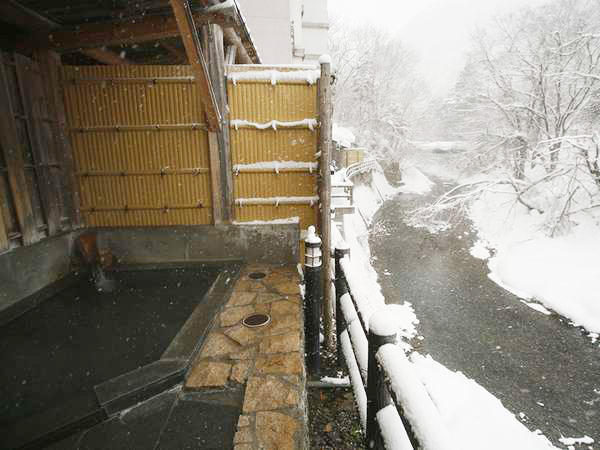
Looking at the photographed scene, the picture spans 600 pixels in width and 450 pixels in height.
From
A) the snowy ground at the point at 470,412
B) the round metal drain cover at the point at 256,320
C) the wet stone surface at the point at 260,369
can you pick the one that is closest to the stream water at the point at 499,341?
the snowy ground at the point at 470,412

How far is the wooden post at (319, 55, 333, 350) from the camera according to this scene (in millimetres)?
4633

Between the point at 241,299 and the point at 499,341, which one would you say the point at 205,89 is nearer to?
the point at 241,299

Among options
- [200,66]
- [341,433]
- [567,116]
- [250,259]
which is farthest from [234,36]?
[567,116]

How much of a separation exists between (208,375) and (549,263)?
13.2 metres

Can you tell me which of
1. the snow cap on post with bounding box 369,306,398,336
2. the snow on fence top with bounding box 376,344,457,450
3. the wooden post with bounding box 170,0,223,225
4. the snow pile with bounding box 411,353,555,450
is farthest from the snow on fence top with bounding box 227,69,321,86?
the snow pile with bounding box 411,353,555,450

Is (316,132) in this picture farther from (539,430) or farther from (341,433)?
(539,430)

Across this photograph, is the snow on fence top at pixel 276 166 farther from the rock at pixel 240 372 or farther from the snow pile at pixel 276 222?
the rock at pixel 240 372

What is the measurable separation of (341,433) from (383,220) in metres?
17.2

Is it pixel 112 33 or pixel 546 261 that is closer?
pixel 112 33

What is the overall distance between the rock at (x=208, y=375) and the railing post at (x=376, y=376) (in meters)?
1.32

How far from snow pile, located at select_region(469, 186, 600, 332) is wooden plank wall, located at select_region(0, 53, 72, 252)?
12.8 m

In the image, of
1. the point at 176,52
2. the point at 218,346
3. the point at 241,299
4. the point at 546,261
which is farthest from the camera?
the point at 546,261

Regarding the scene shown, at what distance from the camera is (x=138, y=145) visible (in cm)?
569

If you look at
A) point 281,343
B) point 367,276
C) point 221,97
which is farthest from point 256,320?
point 367,276
